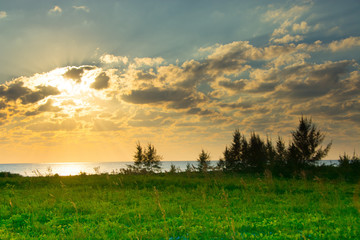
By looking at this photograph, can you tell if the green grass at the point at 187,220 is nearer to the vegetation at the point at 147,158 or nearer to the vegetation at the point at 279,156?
the vegetation at the point at 279,156

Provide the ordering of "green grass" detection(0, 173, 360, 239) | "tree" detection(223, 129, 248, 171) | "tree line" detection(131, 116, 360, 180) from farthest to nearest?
"tree" detection(223, 129, 248, 171), "tree line" detection(131, 116, 360, 180), "green grass" detection(0, 173, 360, 239)

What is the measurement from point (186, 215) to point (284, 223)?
3454 mm

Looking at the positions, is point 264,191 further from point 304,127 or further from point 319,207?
point 304,127

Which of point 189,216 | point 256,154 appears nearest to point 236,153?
point 256,154

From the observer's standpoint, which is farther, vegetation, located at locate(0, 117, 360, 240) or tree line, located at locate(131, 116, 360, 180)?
tree line, located at locate(131, 116, 360, 180)

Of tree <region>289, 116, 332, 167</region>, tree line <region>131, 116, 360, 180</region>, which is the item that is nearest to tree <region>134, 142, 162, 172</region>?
tree line <region>131, 116, 360, 180</region>

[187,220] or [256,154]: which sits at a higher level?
[256,154]

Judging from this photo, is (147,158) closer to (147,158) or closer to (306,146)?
(147,158)

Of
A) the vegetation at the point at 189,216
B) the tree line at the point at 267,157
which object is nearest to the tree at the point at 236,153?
the tree line at the point at 267,157

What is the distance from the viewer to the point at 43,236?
8562 millimetres

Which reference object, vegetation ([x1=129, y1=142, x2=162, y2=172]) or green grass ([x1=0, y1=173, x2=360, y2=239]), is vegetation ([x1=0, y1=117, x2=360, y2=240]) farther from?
vegetation ([x1=129, y1=142, x2=162, y2=172])

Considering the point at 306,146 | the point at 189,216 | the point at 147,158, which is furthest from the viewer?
the point at 147,158

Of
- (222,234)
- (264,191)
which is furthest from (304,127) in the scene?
(222,234)

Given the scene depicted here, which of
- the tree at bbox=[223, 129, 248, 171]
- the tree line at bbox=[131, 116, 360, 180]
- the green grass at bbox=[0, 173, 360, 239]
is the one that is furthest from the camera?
the tree at bbox=[223, 129, 248, 171]
